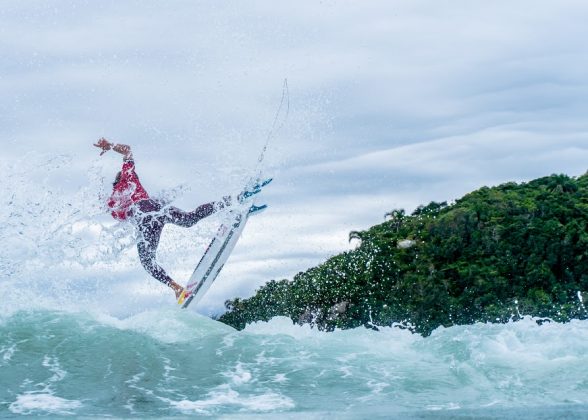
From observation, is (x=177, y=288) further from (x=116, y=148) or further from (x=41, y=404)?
(x=41, y=404)

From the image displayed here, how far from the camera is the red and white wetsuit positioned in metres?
Result: 13.6

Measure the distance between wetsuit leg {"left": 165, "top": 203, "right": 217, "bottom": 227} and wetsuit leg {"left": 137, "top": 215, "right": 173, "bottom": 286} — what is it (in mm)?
201

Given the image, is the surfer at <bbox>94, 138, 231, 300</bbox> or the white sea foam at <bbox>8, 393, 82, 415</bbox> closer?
the white sea foam at <bbox>8, 393, 82, 415</bbox>

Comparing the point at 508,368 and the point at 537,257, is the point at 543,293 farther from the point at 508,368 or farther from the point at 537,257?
the point at 508,368

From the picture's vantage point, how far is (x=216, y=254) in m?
14.3

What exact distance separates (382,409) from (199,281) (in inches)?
255

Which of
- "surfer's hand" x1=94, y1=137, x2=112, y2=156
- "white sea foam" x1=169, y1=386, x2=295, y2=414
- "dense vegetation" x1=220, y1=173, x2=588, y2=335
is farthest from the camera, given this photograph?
"dense vegetation" x1=220, y1=173, x2=588, y2=335

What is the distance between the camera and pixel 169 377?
9992 mm

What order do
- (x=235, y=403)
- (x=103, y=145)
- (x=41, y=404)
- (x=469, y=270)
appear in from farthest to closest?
(x=469, y=270), (x=103, y=145), (x=235, y=403), (x=41, y=404)

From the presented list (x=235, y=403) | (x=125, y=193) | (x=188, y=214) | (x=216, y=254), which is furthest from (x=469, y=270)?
(x=235, y=403)

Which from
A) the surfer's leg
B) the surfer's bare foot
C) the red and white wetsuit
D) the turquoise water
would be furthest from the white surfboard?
the red and white wetsuit

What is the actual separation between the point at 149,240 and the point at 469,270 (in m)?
8.92

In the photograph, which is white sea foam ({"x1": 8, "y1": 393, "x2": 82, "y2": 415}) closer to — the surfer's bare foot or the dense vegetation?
the surfer's bare foot

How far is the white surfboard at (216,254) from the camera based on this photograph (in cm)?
1405
